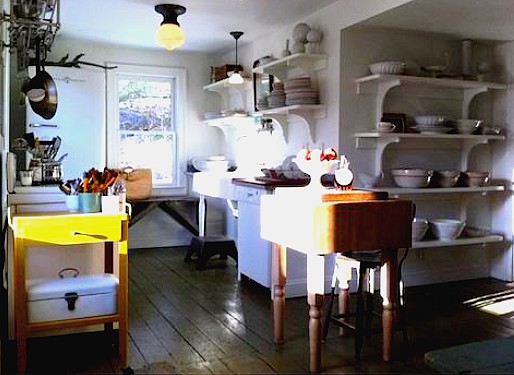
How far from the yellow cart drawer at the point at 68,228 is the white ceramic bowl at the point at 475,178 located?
303cm

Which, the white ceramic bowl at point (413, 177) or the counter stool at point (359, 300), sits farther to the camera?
the white ceramic bowl at point (413, 177)

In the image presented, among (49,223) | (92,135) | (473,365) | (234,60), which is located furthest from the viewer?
(234,60)

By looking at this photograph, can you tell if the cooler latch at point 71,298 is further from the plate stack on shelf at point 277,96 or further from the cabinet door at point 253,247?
the plate stack on shelf at point 277,96

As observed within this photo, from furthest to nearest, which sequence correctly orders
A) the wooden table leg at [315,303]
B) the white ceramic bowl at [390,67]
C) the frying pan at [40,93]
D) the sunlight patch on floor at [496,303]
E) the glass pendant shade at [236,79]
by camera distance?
the glass pendant shade at [236,79]
the white ceramic bowl at [390,67]
the sunlight patch on floor at [496,303]
the frying pan at [40,93]
the wooden table leg at [315,303]

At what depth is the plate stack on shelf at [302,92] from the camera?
443 centimetres

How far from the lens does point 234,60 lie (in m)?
6.20

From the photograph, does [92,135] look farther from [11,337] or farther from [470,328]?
[470,328]

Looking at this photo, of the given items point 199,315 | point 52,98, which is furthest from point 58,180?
point 199,315

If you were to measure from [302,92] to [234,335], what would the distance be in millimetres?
2007

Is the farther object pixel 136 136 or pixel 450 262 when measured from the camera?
pixel 136 136

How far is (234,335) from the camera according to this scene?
3.39 meters

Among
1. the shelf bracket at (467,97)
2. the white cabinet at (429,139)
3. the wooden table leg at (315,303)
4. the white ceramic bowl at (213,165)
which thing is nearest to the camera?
the wooden table leg at (315,303)

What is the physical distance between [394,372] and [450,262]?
2.30 metres

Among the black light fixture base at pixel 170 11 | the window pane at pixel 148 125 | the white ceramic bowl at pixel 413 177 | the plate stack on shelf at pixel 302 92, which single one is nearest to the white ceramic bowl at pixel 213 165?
the window pane at pixel 148 125
